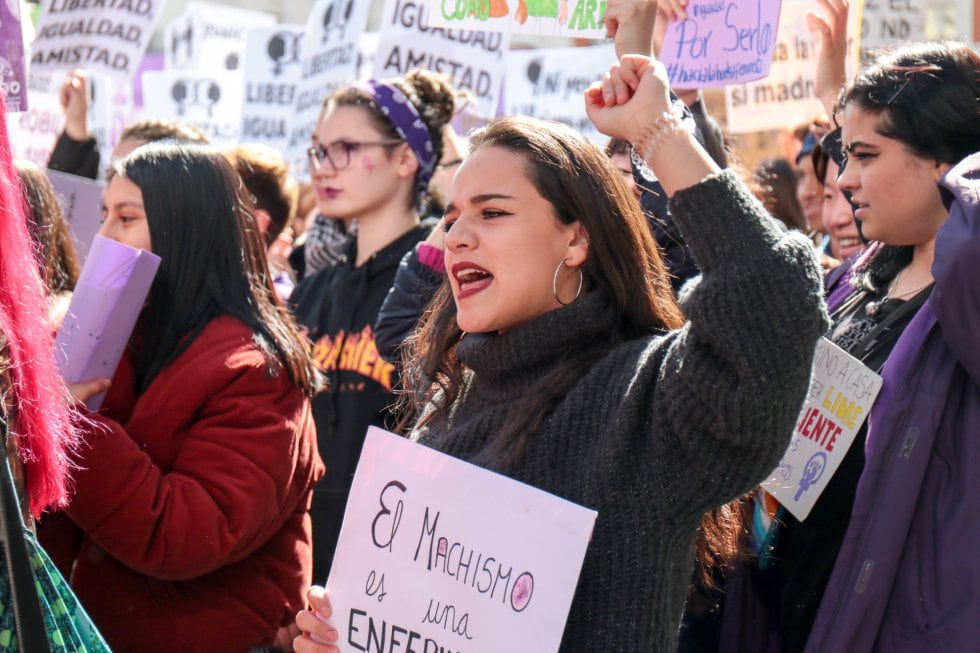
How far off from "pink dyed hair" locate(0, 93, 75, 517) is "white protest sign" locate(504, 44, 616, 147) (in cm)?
474

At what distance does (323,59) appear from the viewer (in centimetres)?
668

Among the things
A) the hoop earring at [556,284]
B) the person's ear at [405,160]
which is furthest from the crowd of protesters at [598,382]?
the person's ear at [405,160]

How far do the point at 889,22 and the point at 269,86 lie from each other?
3497 millimetres

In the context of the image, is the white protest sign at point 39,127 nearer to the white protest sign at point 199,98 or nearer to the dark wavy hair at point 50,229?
the white protest sign at point 199,98

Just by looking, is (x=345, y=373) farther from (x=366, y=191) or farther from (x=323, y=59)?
(x=323, y=59)

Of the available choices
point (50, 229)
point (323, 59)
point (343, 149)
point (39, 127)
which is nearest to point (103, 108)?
point (39, 127)

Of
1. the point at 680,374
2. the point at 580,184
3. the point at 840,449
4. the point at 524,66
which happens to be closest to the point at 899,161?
the point at 840,449

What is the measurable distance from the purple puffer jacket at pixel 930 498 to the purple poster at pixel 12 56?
2289 mm

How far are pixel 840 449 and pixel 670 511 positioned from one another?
3.02 ft

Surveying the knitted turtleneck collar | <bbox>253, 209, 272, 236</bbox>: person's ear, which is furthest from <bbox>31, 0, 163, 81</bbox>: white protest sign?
the knitted turtleneck collar

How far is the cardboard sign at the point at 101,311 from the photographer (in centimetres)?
287

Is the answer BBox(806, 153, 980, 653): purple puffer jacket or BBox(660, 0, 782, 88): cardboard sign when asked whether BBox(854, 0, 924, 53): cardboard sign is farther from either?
→ BBox(806, 153, 980, 653): purple puffer jacket

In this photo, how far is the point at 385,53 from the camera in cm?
557

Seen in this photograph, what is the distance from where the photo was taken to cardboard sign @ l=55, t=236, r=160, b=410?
9.42 feet
